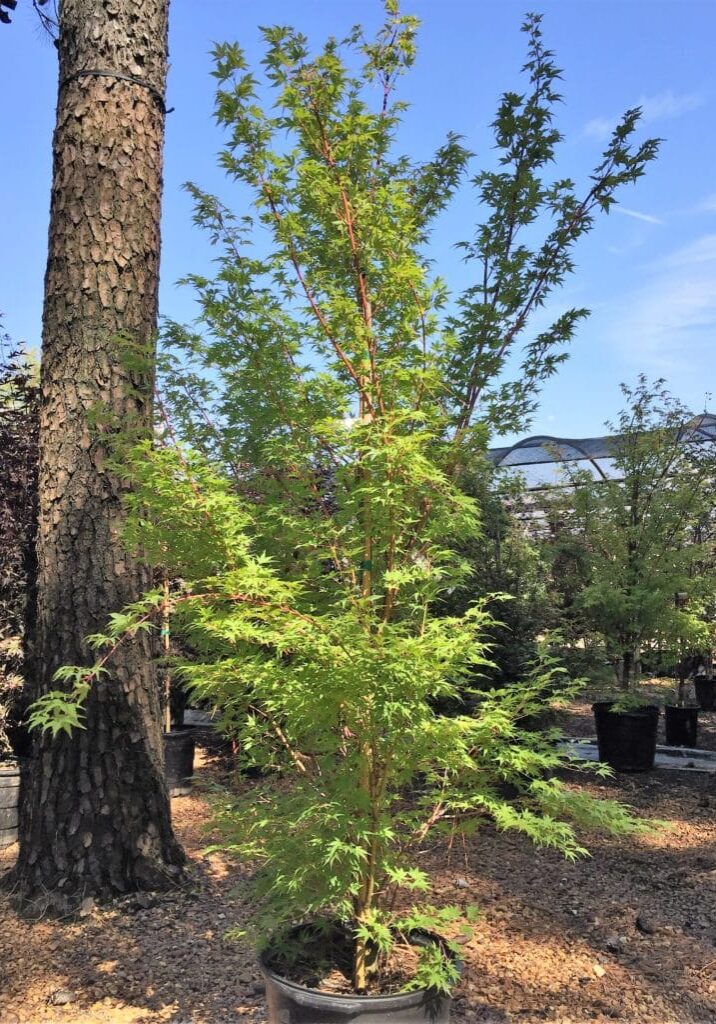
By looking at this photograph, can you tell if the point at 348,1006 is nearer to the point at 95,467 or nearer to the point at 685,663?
the point at 95,467

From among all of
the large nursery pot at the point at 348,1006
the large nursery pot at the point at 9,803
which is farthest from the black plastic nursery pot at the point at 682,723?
the large nursery pot at the point at 348,1006

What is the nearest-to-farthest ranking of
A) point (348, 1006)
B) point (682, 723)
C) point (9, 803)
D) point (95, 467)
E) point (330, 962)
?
point (348, 1006)
point (330, 962)
point (95, 467)
point (9, 803)
point (682, 723)

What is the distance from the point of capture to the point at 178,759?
565 centimetres

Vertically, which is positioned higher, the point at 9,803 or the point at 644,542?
the point at 644,542

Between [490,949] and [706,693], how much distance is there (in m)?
8.76

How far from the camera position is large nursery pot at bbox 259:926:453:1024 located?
6.51 ft

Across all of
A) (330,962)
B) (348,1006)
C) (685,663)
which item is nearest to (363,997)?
(348,1006)

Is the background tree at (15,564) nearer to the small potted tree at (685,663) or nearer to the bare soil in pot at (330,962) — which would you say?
the bare soil in pot at (330,962)

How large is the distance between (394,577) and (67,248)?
9.04ft

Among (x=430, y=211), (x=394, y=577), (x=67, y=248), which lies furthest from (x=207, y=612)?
(x=67, y=248)

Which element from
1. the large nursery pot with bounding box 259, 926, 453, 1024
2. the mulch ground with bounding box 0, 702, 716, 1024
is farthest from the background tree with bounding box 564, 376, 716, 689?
the large nursery pot with bounding box 259, 926, 453, 1024

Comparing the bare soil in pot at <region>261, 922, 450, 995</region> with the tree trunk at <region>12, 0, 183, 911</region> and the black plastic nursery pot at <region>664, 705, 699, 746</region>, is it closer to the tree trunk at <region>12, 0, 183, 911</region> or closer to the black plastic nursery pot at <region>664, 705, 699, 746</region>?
the tree trunk at <region>12, 0, 183, 911</region>

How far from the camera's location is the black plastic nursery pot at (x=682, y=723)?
7941 millimetres

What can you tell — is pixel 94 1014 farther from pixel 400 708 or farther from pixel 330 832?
pixel 400 708
